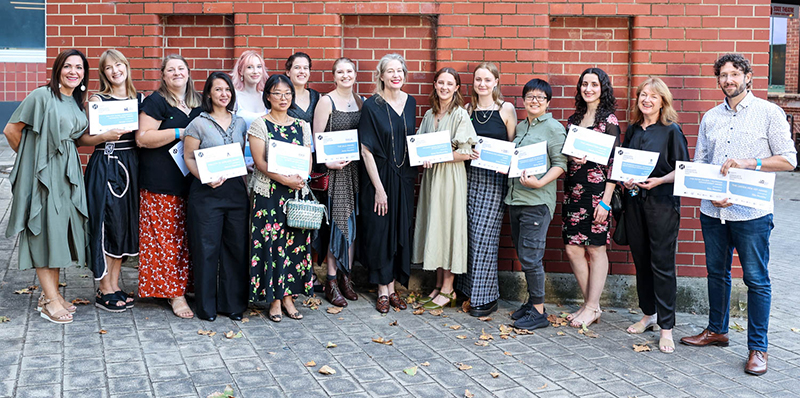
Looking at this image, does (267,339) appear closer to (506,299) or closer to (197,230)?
(197,230)

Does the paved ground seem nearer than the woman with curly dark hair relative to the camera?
Yes

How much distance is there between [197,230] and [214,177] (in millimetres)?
479

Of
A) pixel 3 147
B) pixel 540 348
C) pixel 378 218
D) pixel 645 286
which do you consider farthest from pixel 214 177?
pixel 3 147

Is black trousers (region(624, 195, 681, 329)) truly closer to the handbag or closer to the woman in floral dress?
the handbag

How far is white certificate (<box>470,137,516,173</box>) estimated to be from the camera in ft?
18.3

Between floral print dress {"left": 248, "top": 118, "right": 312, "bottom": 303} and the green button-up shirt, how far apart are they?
67.8 inches

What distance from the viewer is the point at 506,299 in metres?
6.43

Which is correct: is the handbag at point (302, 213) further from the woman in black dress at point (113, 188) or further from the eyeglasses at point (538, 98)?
the eyeglasses at point (538, 98)

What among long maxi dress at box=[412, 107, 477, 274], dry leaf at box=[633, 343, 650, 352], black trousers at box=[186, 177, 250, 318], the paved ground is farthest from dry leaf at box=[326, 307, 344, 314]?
dry leaf at box=[633, 343, 650, 352]

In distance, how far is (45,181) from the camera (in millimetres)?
5156

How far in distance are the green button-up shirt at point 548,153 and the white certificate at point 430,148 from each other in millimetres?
555

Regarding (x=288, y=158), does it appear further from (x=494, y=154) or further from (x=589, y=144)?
(x=589, y=144)

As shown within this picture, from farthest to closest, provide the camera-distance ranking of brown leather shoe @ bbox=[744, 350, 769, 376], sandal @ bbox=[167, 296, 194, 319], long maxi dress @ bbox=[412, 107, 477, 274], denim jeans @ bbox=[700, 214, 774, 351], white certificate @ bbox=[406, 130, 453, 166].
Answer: long maxi dress @ bbox=[412, 107, 477, 274] → white certificate @ bbox=[406, 130, 453, 166] → sandal @ bbox=[167, 296, 194, 319] → denim jeans @ bbox=[700, 214, 774, 351] → brown leather shoe @ bbox=[744, 350, 769, 376]

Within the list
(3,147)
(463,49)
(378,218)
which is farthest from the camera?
(3,147)
